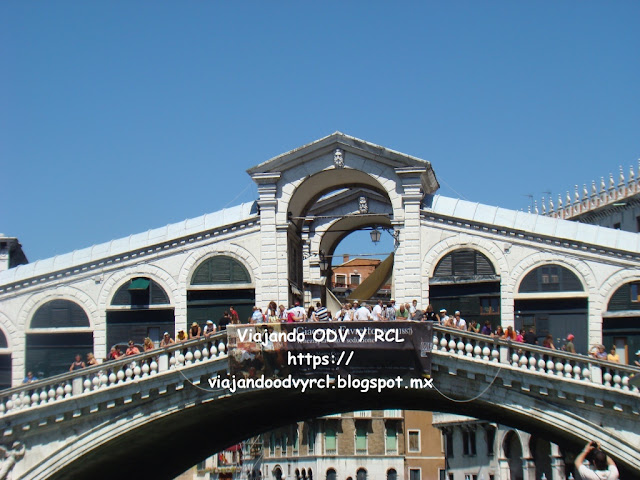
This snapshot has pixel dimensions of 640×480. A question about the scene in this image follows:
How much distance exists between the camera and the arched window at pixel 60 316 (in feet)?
146

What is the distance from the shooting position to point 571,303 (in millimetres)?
41719

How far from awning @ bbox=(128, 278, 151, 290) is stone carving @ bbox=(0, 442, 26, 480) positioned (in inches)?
301

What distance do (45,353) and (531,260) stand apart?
18409mm

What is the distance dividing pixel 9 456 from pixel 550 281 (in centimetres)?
1959

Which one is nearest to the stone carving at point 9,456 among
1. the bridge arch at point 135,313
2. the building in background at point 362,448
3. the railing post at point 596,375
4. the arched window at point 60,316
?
the bridge arch at point 135,313

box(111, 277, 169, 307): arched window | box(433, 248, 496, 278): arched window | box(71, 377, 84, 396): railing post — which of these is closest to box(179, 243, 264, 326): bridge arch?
box(111, 277, 169, 307): arched window

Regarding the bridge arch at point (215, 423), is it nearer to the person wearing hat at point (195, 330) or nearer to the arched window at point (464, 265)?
A: the person wearing hat at point (195, 330)

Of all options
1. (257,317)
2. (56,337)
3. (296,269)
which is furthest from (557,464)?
(56,337)

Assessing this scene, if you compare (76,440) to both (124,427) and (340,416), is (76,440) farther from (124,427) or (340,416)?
(340,416)

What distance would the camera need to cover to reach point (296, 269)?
151 ft

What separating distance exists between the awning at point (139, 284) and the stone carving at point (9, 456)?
25.1 ft

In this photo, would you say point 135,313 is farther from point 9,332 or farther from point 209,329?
point 209,329

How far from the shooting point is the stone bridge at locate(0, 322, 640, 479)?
120ft

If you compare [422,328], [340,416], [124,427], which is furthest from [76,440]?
[340,416]
